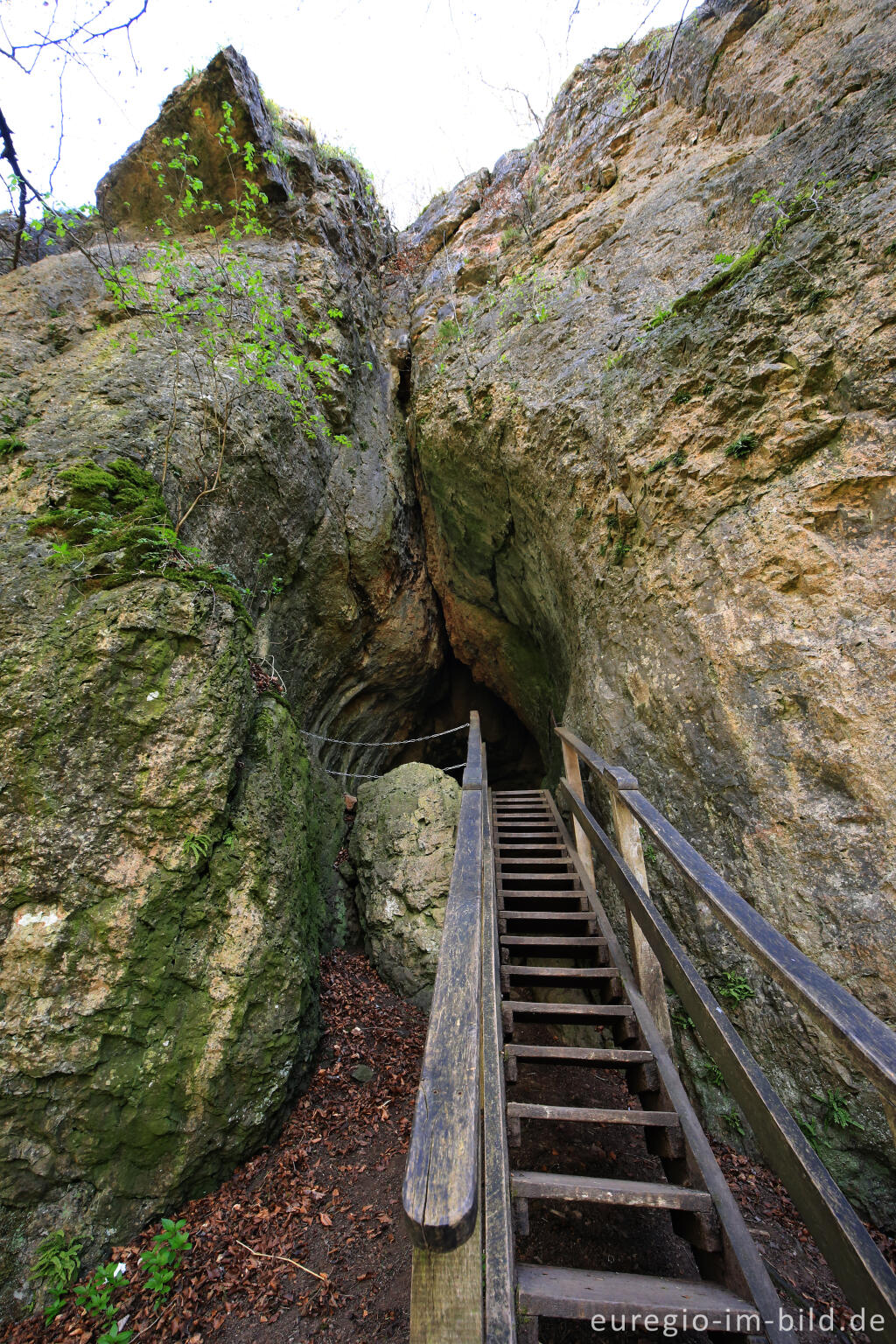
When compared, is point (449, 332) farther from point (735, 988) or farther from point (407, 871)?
point (735, 988)

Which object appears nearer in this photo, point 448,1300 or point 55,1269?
point 448,1300

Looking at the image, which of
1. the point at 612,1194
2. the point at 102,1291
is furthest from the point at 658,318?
the point at 102,1291

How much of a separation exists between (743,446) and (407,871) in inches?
200

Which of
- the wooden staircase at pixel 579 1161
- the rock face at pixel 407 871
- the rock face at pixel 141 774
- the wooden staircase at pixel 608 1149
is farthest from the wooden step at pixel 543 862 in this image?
the rock face at pixel 141 774

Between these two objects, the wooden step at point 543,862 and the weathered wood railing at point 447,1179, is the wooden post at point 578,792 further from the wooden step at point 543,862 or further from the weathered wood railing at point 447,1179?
the weathered wood railing at point 447,1179

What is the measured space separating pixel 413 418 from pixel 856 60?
6367 millimetres

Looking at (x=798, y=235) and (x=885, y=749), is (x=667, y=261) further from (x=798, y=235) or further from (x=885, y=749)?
(x=885, y=749)

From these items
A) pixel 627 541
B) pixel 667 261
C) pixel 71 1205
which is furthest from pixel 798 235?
pixel 71 1205

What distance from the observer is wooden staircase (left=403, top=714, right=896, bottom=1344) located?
3.92ft

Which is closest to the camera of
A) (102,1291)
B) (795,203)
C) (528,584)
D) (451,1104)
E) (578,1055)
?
(451,1104)

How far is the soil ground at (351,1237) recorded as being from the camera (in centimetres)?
256

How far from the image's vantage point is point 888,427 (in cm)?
338

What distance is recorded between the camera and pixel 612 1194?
2.06 metres

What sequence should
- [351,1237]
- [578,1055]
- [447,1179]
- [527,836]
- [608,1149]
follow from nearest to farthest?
[447,1179], [578,1055], [351,1237], [608,1149], [527,836]
